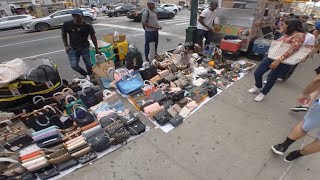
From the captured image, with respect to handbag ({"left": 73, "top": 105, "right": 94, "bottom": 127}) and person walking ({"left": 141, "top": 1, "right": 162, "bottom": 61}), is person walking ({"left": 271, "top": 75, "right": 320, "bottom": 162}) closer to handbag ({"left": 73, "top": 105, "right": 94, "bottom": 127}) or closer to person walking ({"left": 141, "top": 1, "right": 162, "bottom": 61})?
handbag ({"left": 73, "top": 105, "right": 94, "bottom": 127})

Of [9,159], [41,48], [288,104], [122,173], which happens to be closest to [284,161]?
[288,104]

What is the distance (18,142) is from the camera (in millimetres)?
2719

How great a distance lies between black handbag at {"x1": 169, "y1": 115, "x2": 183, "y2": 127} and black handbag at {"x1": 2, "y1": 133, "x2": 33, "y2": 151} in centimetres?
217

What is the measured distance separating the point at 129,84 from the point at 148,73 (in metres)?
0.62

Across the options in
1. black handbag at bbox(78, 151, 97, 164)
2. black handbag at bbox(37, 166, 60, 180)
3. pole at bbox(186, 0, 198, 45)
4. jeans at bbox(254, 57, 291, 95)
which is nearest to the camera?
black handbag at bbox(37, 166, 60, 180)

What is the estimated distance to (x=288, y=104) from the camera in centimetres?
402

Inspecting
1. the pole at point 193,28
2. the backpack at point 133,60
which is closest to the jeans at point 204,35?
the pole at point 193,28

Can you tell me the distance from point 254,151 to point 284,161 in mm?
381

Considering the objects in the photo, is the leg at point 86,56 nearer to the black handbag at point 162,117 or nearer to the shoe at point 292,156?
the black handbag at point 162,117

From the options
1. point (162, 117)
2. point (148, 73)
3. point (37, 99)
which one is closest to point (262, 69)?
point (162, 117)

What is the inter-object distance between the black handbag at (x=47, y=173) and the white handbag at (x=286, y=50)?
159 inches

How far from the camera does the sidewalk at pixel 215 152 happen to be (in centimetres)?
246

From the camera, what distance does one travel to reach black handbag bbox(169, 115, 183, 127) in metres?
3.29

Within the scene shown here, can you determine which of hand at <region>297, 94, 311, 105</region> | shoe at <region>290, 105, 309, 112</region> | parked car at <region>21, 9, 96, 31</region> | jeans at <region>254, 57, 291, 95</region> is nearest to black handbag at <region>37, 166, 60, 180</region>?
hand at <region>297, 94, 311, 105</region>
